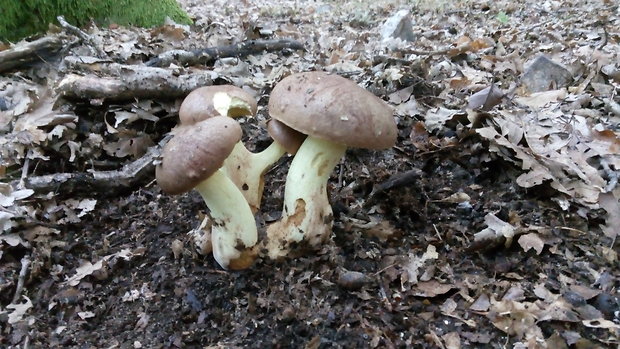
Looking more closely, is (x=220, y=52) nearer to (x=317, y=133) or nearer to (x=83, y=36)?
(x=83, y=36)

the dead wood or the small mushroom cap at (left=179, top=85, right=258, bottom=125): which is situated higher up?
the small mushroom cap at (left=179, top=85, right=258, bottom=125)

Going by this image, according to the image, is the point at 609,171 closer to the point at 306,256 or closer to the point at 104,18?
the point at 306,256

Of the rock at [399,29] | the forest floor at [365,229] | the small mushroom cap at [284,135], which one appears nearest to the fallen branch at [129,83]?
the forest floor at [365,229]

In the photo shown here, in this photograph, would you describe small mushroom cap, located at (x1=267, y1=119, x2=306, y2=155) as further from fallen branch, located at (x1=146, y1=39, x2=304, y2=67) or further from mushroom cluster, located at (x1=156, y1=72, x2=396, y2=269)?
fallen branch, located at (x1=146, y1=39, x2=304, y2=67)

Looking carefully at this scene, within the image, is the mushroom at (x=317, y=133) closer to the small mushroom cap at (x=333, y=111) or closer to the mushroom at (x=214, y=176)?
the small mushroom cap at (x=333, y=111)

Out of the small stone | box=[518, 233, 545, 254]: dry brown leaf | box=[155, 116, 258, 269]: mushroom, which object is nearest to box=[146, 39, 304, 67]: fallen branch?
box=[155, 116, 258, 269]: mushroom

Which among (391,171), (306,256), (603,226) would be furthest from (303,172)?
(603,226)

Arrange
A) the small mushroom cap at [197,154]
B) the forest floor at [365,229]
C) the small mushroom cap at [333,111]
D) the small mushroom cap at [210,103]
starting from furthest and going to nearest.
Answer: the small mushroom cap at [210,103], the forest floor at [365,229], the small mushroom cap at [333,111], the small mushroom cap at [197,154]
